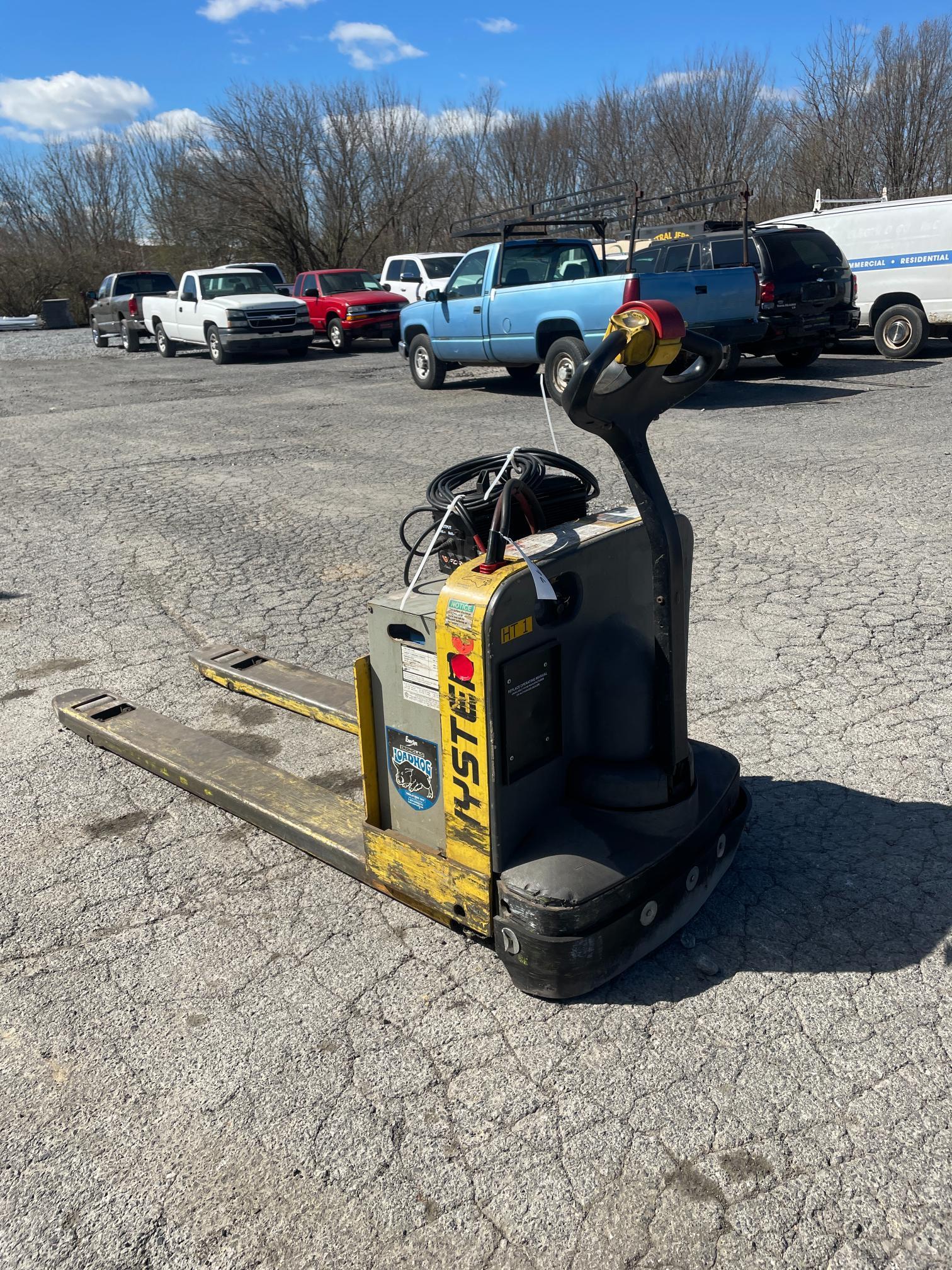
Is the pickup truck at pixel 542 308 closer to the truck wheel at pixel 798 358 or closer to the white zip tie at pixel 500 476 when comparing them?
the truck wheel at pixel 798 358

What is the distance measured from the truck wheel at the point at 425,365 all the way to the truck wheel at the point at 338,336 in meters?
6.62

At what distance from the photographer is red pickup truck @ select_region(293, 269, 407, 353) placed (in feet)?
69.3

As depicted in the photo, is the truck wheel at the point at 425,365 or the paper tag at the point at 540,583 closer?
the paper tag at the point at 540,583

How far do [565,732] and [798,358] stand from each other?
13.4 metres

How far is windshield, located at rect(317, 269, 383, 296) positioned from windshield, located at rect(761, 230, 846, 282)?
11138 millimetres

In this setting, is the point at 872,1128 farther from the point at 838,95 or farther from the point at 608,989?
the point at 838,95

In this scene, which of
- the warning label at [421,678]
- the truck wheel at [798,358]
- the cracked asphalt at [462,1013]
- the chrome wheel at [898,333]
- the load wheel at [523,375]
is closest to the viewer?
the cracked asphalt at [462,1013]

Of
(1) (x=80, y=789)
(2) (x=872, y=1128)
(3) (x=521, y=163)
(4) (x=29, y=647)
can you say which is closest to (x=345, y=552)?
(4) (x=29, y=647)

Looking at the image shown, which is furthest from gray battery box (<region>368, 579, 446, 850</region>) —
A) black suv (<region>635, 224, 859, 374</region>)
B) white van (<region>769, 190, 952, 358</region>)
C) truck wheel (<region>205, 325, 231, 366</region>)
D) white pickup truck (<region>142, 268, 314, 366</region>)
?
truck wheel (<region>205, 325, 231, 366</region>)

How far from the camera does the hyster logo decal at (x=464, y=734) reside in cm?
257

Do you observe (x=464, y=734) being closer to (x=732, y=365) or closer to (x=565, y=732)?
(x=565, y=732)

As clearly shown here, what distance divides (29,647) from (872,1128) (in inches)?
185

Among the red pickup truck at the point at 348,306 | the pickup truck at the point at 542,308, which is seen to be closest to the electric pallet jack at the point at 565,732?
the pickup truck at the point at 542,308

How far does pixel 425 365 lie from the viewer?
15016mm
